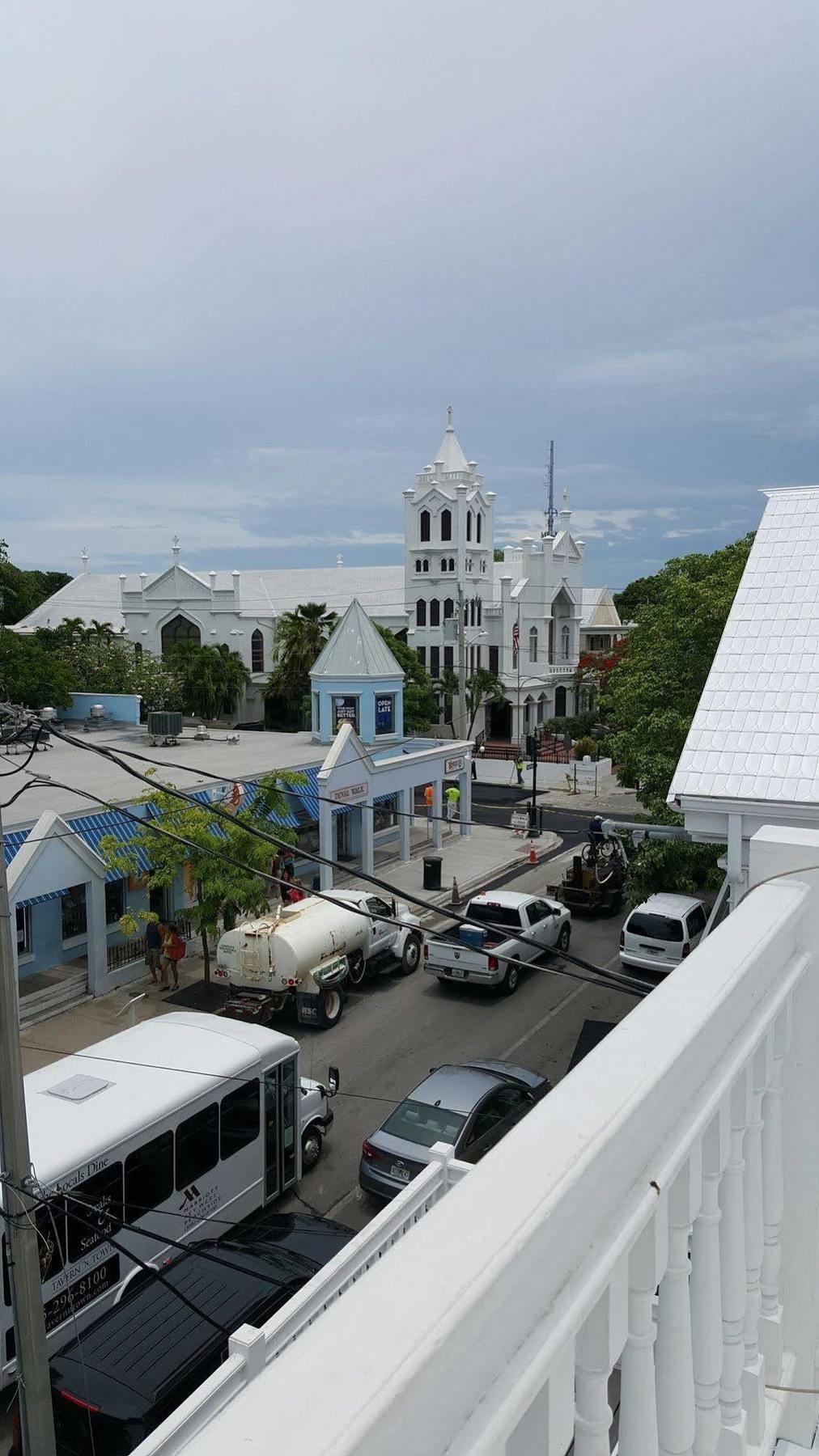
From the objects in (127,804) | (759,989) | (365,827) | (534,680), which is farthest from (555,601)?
(759,989)

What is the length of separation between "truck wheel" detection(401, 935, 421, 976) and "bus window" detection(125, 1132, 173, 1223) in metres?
10.2

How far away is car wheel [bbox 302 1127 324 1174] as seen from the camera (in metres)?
13.0

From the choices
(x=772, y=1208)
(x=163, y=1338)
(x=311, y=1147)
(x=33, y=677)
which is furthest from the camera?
(x=33, y=677)

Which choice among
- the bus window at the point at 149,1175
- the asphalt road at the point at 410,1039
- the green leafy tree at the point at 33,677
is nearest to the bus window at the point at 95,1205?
the bus window at the point at 149,1175

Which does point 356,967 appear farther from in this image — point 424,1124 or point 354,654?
point 354,654

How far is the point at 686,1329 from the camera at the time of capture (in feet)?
6.17

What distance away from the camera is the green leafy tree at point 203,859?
17.9 meters

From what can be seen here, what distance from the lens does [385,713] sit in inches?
1211

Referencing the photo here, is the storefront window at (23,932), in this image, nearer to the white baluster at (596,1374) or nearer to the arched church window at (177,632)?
the white baluster at (596,1374)

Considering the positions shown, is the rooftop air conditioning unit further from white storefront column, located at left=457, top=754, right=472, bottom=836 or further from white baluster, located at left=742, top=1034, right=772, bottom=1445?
white baluster, located at left=742, top=1034, right=772, bottom=1445

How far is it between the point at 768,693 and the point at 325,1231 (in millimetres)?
6389

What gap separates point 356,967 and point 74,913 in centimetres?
565

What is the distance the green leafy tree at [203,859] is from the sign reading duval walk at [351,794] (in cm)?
613

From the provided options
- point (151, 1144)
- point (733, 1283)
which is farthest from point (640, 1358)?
point (151, 1144)
